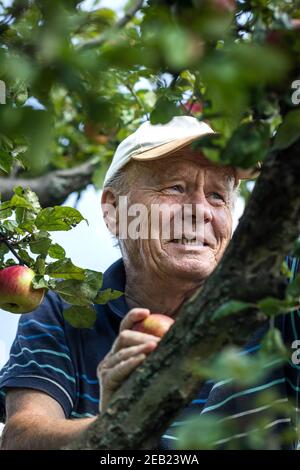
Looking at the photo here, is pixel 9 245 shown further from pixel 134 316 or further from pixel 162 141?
pixel 162 141

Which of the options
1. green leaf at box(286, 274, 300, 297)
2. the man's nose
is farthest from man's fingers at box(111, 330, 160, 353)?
the man's nose

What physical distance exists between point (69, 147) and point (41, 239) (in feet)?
8.05

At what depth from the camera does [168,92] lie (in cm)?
152

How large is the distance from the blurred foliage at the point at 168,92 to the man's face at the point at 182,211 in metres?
0.36

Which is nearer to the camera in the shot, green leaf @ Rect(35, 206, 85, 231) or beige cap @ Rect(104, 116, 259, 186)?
green leaf @ Rect(35, 206, 85, 231)

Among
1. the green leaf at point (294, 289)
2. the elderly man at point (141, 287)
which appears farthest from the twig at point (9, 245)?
the green leaf at point (294, 289)

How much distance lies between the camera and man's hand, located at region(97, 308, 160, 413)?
1257 millimetres

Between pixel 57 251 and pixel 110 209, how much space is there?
2.35 feet

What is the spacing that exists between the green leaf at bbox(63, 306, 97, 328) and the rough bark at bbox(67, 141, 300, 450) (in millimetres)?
818

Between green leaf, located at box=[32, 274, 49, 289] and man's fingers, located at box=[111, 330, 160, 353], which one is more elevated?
green leaf, located at box=[32, 274, 49, 289]

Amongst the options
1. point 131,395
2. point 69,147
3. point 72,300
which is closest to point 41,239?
point 72,300

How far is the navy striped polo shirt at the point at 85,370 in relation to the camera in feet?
6.63

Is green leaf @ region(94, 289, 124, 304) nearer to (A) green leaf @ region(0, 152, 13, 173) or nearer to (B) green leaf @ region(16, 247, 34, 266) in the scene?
(B) green leaf @ region(16, 247, 34, 266)

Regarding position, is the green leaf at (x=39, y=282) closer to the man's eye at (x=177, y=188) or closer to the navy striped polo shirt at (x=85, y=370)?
the navy striped polo shirt at (x=85, y=370)
